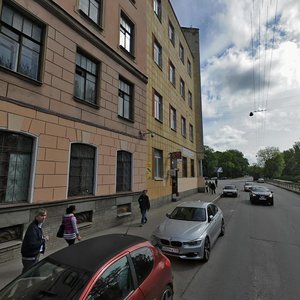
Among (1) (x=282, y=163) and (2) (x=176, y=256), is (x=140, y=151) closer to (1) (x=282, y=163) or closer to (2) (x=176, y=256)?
(2) (x=176, y=256)

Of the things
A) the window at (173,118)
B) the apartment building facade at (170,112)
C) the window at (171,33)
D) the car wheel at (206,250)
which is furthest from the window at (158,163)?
the window at (171,33)

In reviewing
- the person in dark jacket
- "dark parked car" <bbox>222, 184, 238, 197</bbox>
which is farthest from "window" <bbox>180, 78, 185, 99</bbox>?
the person in dark jacket

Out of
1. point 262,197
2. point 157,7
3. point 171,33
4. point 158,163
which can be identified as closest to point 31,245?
point 158,163

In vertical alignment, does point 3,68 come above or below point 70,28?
below

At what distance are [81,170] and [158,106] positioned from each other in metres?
10.3

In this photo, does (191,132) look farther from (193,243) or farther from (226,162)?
(226,162)

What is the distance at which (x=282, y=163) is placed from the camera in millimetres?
93250

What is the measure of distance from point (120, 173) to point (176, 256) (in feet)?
19.6

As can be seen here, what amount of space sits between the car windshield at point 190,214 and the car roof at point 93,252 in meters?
4.27

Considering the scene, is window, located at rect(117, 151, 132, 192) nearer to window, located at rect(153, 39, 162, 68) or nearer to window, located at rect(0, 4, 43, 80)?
window, located at rect(0, 4, 43, 80)

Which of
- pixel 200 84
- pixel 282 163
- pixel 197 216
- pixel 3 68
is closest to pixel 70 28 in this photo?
pixel 3 68

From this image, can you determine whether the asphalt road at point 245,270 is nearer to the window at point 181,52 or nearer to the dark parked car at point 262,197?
the dark parked car at point 262,197

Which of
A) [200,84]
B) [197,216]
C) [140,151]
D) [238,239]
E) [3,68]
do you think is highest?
[200,84]

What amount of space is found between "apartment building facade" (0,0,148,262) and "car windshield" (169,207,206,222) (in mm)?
3392
